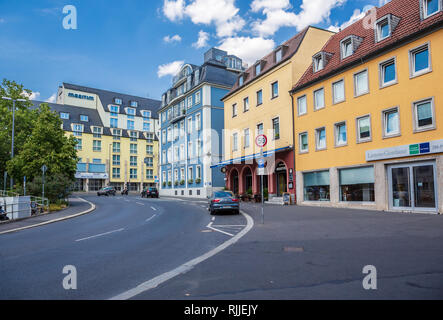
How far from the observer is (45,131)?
31188 millimetres

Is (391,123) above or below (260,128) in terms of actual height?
below

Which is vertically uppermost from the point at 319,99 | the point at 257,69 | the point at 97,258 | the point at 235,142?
the point at 257,69

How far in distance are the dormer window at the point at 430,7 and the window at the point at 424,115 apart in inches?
186

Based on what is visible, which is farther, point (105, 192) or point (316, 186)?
point (105, 192)

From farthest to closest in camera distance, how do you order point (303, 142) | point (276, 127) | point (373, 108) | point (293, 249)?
point (276, 127), point (303, 142), point (373, 108), point (293, 249)

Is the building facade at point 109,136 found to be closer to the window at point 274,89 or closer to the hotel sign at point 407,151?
the window at point 274,89

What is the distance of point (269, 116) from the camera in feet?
100

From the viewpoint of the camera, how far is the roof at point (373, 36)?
18.0m

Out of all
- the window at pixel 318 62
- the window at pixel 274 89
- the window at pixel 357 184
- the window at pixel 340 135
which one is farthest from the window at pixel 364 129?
the window at pixel 274 89

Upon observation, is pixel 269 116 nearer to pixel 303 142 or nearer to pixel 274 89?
pixel 274 89

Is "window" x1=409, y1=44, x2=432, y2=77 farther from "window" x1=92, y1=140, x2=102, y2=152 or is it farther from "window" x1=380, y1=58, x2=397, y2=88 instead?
"window" x1=92, y1=140, x2=102, y2=152

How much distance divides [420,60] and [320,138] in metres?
8.38

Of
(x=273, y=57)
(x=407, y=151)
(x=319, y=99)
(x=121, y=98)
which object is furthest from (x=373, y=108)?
(x=121, y=98)
